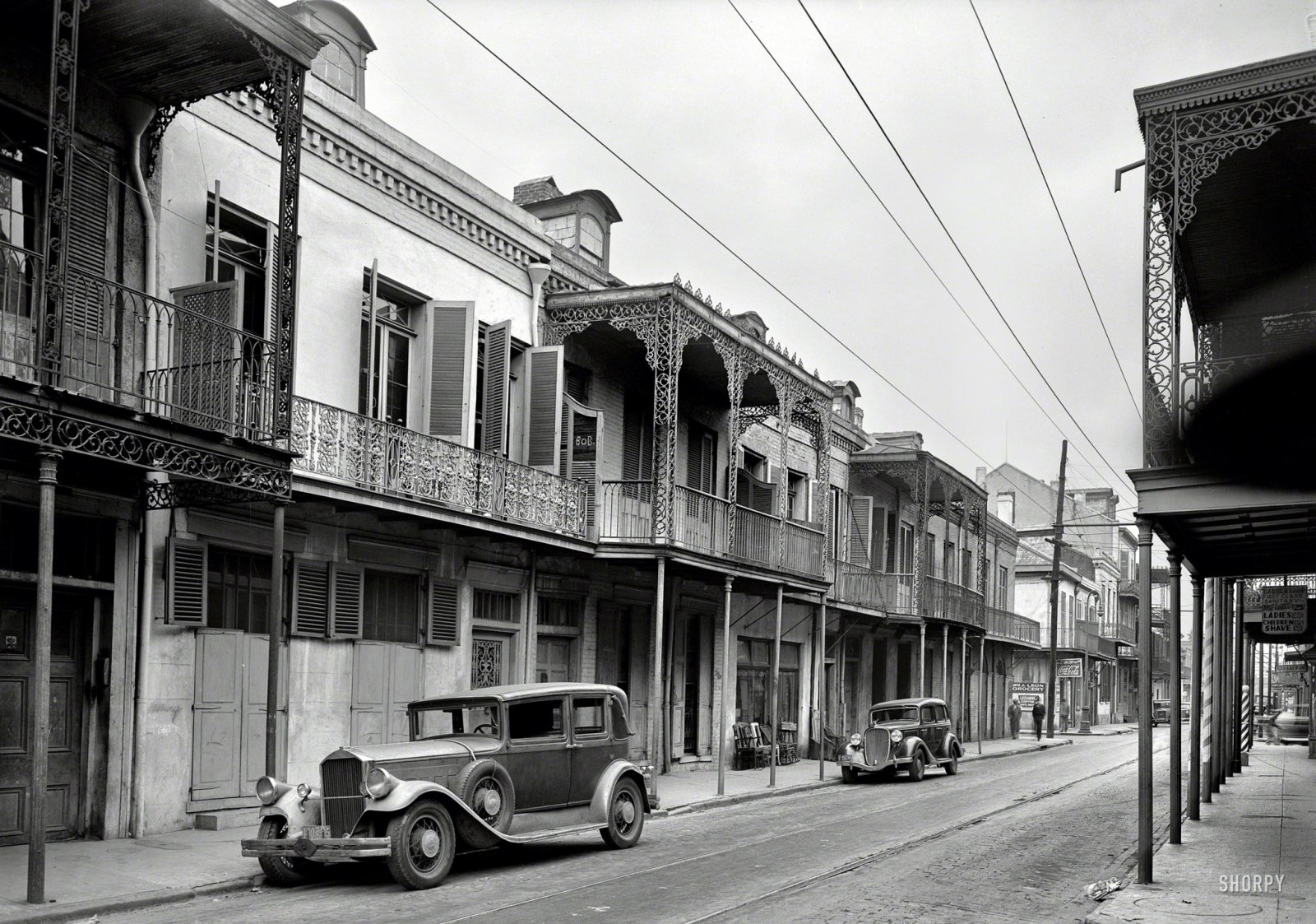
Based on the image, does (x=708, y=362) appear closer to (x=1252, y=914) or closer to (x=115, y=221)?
(x=115, y=221)

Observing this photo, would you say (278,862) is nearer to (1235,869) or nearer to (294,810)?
(294,810)

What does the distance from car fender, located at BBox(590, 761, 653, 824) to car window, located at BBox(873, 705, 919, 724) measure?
41.7 feet

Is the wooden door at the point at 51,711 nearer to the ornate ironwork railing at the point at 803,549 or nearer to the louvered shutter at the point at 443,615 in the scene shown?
the louvered shutter at the point at 443,615

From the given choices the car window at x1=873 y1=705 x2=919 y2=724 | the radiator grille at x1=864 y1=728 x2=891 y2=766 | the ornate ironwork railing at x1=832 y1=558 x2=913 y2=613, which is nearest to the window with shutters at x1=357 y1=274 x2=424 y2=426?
the radiator grille at x1=864 y1=728 x2=891 y2=766

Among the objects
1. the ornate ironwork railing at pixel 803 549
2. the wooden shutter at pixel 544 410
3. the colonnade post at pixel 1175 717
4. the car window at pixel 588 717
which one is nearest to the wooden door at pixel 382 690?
the car window at pixel 588 717

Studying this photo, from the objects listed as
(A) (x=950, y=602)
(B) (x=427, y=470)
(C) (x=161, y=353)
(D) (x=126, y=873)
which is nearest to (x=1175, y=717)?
(B) (x=427, y=470)

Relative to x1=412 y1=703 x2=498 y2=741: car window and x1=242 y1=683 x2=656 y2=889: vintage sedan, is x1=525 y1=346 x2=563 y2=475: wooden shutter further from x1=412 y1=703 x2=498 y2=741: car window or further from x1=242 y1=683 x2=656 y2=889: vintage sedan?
x1=412 y1=703 x2=498 y2=741: car window

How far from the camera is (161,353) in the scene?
42.8 ft

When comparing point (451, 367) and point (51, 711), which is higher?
point (451, 367)

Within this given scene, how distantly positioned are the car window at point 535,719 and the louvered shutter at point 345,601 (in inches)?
151

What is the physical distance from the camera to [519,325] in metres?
19.8

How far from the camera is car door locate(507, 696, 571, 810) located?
12.1m

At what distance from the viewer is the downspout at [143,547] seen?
1252cm

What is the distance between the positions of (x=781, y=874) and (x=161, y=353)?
26.3 ft
